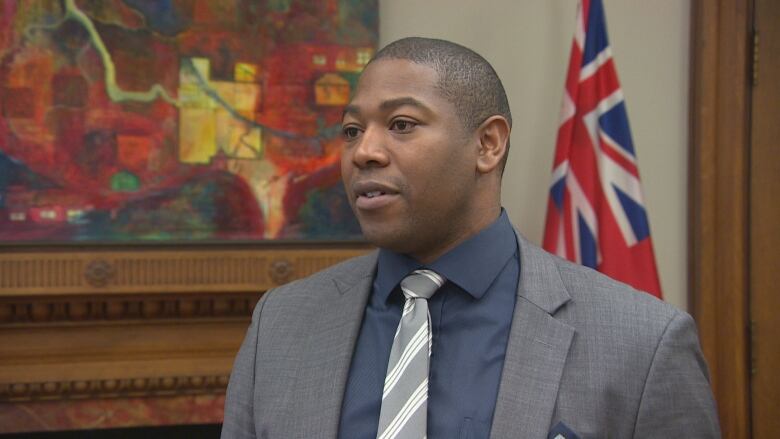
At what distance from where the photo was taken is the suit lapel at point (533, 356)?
56.6 inches

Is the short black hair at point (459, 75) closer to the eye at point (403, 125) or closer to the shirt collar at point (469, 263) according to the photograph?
the eye at point (403, 125)

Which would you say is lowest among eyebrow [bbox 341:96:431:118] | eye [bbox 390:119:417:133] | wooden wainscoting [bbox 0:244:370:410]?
wooden wainscoting [bbox 0:244:370:410]

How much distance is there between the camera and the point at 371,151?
155 cm

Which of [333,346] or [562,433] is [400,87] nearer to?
[333,346]

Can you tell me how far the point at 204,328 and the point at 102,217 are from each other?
53cm

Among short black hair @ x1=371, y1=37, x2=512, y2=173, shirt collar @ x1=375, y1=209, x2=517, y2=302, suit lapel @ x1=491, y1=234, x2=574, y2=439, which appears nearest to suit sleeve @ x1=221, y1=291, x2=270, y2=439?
shirt collar @ x1=375, y1=209, x2=517, y2=302

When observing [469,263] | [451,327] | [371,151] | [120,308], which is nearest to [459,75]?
[371,151]

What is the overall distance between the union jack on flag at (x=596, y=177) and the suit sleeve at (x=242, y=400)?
1.78m

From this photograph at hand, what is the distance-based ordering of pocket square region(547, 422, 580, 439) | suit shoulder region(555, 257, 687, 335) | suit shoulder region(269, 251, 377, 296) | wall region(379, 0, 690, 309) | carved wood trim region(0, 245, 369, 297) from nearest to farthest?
pocket square region(547, 422, 580, 439)
suit shoulder region(555, 257, 687, 335)
suit shoulder region(269, 251, 377, 296)
carved wood trim region(0, 245, 369, 297)
wall region(379, 0, 690, 309)

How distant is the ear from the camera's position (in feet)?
5.47

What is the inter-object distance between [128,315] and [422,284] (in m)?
1.80

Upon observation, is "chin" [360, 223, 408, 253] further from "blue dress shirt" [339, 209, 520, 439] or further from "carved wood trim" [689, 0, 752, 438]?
"carved wood trim" [689, 0, 752, 438]

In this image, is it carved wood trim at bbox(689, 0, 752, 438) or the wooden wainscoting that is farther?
carved wood trim at bbox(689, 0, 752, 438)

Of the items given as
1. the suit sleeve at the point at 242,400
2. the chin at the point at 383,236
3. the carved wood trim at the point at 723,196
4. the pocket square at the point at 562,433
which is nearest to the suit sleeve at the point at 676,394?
the pocket square at the point at 562,433
